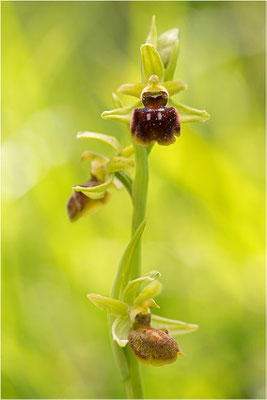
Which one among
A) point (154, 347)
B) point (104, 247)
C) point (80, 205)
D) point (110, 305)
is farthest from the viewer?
point (104, 247)

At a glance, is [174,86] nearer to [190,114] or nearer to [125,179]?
[190,114]

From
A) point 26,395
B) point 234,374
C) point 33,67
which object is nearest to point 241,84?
point 33,67

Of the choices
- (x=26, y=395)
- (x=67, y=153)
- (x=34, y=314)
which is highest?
(x=67, y=153)

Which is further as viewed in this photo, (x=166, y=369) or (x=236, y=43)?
(x=236, y=43)

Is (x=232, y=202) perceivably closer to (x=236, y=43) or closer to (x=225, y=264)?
(x=225, y=264)

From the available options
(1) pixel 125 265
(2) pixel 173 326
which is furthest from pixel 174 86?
(2) pixel 173 326

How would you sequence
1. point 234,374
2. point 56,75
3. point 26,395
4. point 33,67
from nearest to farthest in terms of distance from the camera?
point 26,395 < point 234,374 < point 33,67 < point 56,75

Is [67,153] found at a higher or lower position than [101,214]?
higher
